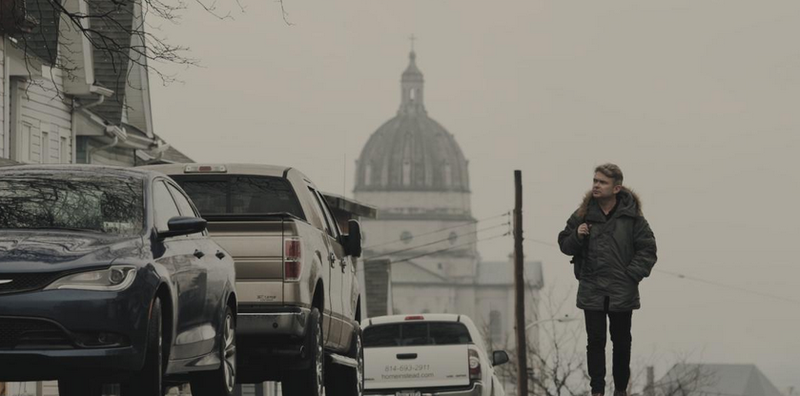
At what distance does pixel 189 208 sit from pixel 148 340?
2162 mm

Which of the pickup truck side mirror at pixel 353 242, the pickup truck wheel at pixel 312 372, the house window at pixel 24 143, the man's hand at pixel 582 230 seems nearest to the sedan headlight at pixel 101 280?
the pickup truck wheel at pixel 312 372

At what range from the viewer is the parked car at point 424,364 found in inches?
907

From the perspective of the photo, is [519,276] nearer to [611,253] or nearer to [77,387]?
[611,253]

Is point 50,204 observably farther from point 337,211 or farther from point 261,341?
point 337,211

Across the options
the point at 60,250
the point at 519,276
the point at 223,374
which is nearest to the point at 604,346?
the point at 223,374

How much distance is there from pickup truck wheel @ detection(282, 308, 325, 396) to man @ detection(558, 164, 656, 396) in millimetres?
1843

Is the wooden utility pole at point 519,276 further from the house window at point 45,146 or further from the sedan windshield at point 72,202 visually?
the sedan windshield at point 72,202

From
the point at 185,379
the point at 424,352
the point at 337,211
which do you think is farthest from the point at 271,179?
the point at 337,211

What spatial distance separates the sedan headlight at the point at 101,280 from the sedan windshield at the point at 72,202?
26.0 inches

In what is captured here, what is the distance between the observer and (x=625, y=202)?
48.1 ft

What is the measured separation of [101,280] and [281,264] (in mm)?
2846

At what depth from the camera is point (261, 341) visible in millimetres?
14078

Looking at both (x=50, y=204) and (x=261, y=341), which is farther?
(x=261, y=341)

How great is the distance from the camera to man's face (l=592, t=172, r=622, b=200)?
1449 centimetres
